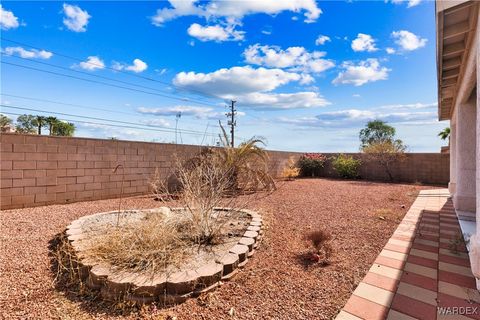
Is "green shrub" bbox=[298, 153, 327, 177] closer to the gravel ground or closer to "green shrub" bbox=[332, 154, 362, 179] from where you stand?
"green shrub" bbox=[332, 154, 362, 179]

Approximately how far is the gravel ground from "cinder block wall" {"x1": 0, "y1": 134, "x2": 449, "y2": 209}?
0.49 metres

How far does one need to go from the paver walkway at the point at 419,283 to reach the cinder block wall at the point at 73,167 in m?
5.27

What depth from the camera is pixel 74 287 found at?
81.8 inches

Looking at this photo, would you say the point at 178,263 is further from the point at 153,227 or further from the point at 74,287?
the point at 74,287

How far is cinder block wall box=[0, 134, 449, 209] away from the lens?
4241 millimetres

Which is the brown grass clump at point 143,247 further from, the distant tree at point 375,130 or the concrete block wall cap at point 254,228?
the distant tree at point 375,130

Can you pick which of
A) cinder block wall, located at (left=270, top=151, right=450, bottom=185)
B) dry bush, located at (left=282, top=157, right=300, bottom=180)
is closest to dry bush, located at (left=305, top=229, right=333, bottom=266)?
cinder block wall, located at (left=270, top=151, right=450, bottom=185)

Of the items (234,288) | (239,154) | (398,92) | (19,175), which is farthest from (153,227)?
(398,92)

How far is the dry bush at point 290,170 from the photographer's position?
10.8 metres

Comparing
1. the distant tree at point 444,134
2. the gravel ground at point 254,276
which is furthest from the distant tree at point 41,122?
the distant tree at point 444,134

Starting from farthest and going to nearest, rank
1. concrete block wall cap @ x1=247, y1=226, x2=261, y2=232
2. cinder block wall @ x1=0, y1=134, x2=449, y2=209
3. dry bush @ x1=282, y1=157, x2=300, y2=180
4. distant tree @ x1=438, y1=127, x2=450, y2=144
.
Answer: distant tree @ x1=438, y1=127, x2=450, y2=144, dry bush @ x1=282, y1=157, x2=300, y2=180, cinder block wall @ x1=0, y1=134, x2=449, y2=209, concrete block wall cap @ x1=247, y1=226, x2=261, y2=232

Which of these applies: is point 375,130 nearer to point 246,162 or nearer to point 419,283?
point 246,162

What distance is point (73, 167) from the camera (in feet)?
16.4

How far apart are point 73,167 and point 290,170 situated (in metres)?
8.41
